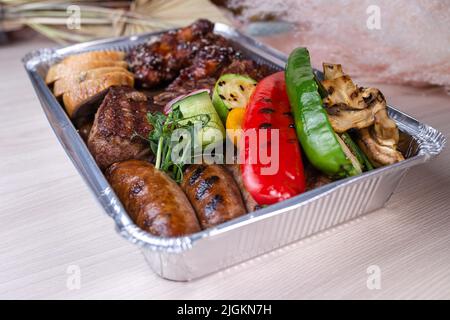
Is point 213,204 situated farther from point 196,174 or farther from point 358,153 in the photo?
point 358,153

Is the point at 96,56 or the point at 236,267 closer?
the point at 236,267

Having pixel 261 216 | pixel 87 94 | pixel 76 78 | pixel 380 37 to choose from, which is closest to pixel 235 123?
pixel 261 216

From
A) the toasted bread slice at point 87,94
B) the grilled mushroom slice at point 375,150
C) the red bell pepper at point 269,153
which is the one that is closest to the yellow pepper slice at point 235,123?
the red bell pepper at point 269,153

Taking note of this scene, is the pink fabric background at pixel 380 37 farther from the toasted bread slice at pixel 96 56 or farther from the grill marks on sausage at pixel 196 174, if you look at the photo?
the grill marks on sausage at pixel 196 174

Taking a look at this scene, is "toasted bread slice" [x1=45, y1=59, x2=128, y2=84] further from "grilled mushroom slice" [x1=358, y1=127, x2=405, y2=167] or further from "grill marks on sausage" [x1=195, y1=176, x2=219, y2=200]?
"grilled mushroom slice" [x1=358, y1=127, x2=405, y2=167]

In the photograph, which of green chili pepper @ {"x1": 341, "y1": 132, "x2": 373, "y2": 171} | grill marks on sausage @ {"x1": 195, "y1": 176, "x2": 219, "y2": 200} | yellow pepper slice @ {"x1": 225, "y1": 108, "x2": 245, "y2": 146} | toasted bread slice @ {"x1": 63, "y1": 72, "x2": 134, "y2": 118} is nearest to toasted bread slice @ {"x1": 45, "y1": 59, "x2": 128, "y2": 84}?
toasted bread slice @ {"x1": 63, "y1": 72, "x2": 134, "y2": 118}
